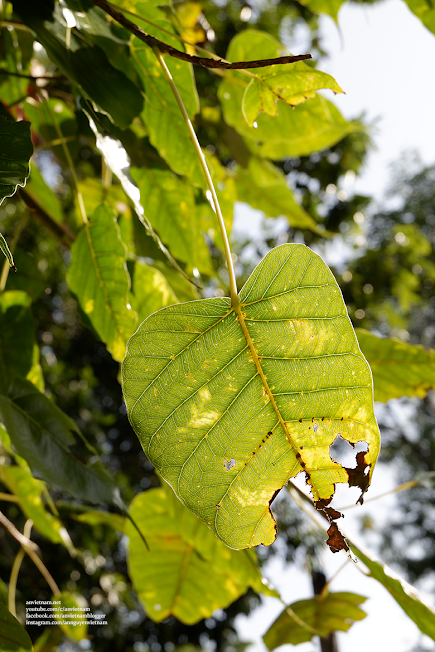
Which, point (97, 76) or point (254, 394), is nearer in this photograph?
point (254, 394)

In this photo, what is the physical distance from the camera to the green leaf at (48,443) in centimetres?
46

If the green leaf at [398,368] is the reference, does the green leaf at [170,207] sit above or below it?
above

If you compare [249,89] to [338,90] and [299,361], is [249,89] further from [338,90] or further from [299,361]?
[299,361]

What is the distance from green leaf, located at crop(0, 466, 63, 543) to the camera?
0.80m

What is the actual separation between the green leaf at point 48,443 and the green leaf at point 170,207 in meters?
0.29

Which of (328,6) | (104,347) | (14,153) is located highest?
(328,6)

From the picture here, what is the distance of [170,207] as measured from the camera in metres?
0.69

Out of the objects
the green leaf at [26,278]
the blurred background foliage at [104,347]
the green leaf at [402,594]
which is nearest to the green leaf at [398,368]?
the green leaf at [402,594]

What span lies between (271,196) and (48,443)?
80 cm

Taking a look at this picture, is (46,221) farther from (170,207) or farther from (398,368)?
(398,368)

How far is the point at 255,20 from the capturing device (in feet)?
11.1

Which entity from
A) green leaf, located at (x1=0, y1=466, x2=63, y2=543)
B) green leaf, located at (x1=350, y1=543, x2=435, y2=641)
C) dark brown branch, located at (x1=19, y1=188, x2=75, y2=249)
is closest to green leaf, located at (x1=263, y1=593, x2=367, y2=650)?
green leaf, located at (x1=350, y1=543, x2=435, y2=641)

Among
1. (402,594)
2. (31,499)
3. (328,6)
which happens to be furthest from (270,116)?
(31,499)

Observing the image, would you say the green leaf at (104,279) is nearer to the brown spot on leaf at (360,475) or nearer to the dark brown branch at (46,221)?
the dark brown branch at (46,221)
